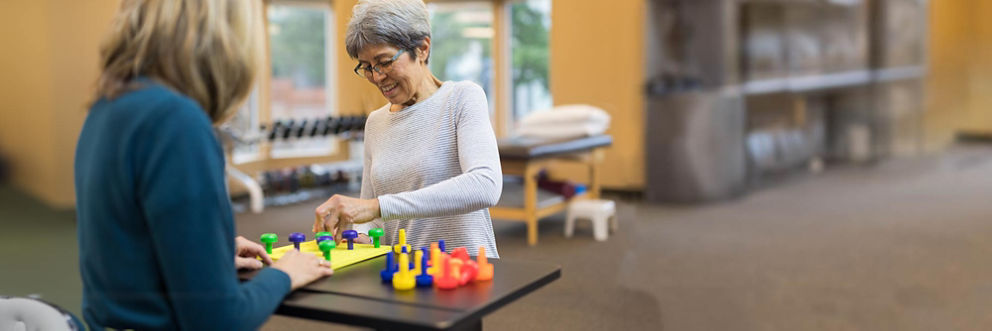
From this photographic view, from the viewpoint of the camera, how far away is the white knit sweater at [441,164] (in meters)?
1.38

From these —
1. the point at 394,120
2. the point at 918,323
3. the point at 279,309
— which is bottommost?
the point at 918,323

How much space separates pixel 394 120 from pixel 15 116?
2.20 meters

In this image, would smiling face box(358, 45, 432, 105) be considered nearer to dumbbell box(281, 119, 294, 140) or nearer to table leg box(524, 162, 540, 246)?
table leg box(524, 162, 540, 246)

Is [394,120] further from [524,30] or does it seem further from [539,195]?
[539,195]

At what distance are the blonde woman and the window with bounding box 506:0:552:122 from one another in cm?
171

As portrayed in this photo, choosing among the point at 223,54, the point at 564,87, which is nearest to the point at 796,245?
the point at 564,87

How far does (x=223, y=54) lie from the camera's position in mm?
927

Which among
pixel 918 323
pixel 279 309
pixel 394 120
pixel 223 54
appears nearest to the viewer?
pixel 223 54

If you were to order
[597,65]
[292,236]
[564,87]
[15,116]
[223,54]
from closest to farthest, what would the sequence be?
[223,54] → [292,236] → [15,116] → [564,87] → [597,65]

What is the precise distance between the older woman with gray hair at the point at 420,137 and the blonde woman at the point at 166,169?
1.38 feet

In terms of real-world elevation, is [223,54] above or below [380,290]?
above

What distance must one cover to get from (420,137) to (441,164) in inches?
2.5

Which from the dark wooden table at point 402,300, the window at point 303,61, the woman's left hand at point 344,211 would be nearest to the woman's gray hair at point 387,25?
the woman's left hand at point 344,211

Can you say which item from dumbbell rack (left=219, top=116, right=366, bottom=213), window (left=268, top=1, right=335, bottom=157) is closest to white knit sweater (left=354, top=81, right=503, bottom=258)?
dumbbell rack (left=219, top=116, right=366, bottom=213)
